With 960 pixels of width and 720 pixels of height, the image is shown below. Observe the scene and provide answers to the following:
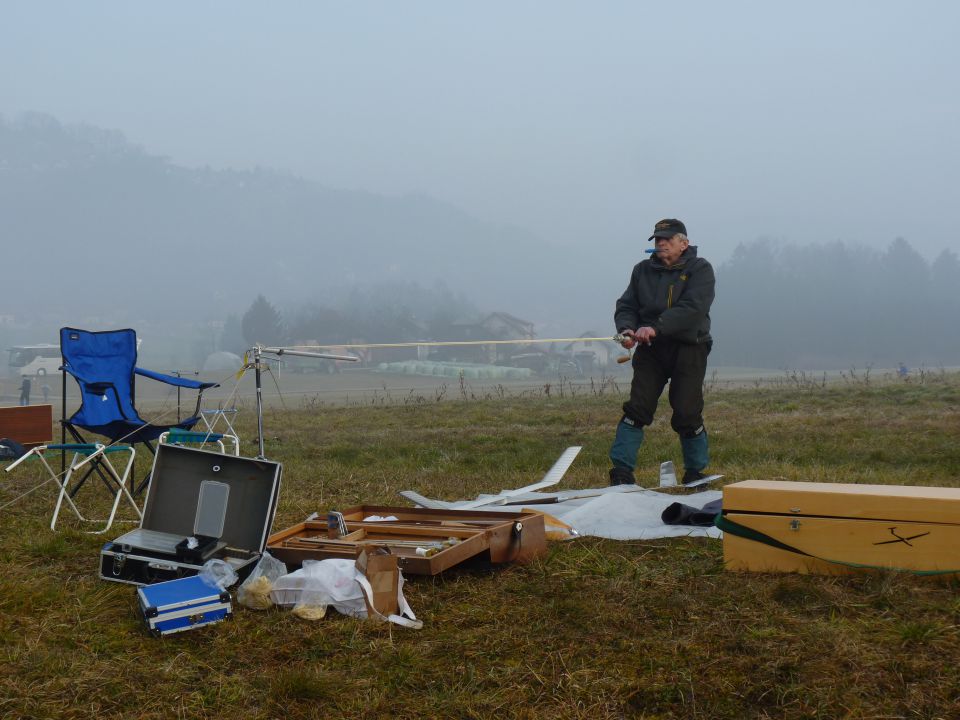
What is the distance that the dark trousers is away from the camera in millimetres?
5988

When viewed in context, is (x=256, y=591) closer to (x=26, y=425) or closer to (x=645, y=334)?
(x=645, y=334)

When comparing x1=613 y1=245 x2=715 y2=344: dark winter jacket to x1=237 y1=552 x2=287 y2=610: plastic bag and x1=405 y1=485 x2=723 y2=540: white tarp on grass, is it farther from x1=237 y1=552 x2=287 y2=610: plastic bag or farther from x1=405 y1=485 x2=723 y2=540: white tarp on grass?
x1=237 y1=552 x2=287 y2=610: plastic bag

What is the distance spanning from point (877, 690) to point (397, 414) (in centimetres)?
1117

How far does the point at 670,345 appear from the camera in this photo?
607 centimetres

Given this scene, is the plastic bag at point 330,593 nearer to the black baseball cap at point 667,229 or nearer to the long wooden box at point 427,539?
the long wooden box at point 427,539

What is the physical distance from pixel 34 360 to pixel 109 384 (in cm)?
4062

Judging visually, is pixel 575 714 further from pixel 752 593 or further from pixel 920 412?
pixel 920 412

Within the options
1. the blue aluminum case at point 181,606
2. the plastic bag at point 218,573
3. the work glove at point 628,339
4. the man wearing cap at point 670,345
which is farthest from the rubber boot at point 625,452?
the blue aluminum case at point 181,606

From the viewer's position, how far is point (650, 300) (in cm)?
606

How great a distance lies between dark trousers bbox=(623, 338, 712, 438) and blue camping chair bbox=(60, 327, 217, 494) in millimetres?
2820

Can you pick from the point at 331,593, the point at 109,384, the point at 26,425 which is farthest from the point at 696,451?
the point at 26,425

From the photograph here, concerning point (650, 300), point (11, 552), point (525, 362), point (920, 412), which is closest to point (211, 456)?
point (11, 552)

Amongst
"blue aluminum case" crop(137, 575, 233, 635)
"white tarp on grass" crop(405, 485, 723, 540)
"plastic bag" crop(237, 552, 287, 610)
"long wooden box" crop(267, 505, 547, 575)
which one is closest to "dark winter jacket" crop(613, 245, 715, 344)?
"white tarp on grass" crop(405, 485, 723, 540)

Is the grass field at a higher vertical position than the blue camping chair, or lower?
lower
